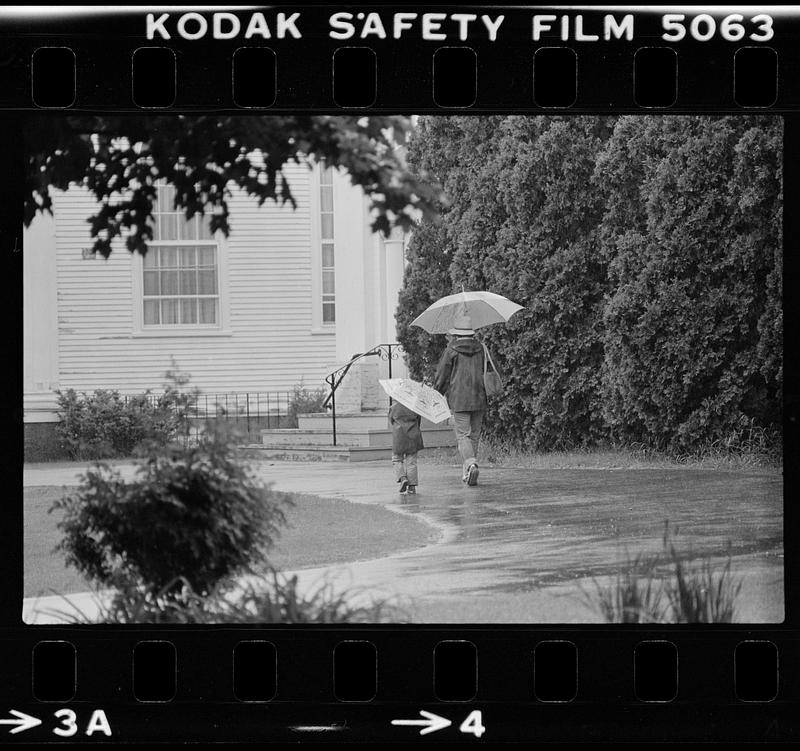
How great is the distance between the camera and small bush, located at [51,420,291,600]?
4.72 metres

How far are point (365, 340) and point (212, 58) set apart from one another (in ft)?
4.29

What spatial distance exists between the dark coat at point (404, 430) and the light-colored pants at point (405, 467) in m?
0.03

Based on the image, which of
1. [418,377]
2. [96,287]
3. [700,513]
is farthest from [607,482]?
[96,287]

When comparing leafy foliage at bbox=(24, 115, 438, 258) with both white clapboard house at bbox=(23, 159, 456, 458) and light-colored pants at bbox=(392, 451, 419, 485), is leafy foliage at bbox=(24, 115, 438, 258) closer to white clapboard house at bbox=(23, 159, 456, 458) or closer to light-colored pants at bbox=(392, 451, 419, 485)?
white clapboard house at bbox=(23, 159, 456, 458)

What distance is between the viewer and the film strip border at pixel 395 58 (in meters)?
4.58

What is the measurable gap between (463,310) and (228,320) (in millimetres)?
1013

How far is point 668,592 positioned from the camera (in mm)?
4688

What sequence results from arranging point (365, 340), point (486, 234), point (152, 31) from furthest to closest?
point (486, 234), point (365, 340), point (152, 31)

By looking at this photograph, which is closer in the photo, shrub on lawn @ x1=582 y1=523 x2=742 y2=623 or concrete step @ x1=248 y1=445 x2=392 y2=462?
shrub on lawn @ x1=582 y1=523 x2=742 y2=623

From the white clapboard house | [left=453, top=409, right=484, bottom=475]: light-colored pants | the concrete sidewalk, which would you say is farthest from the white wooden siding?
[left=453, top=409, right=484, bottom=475]: light-colored pants
